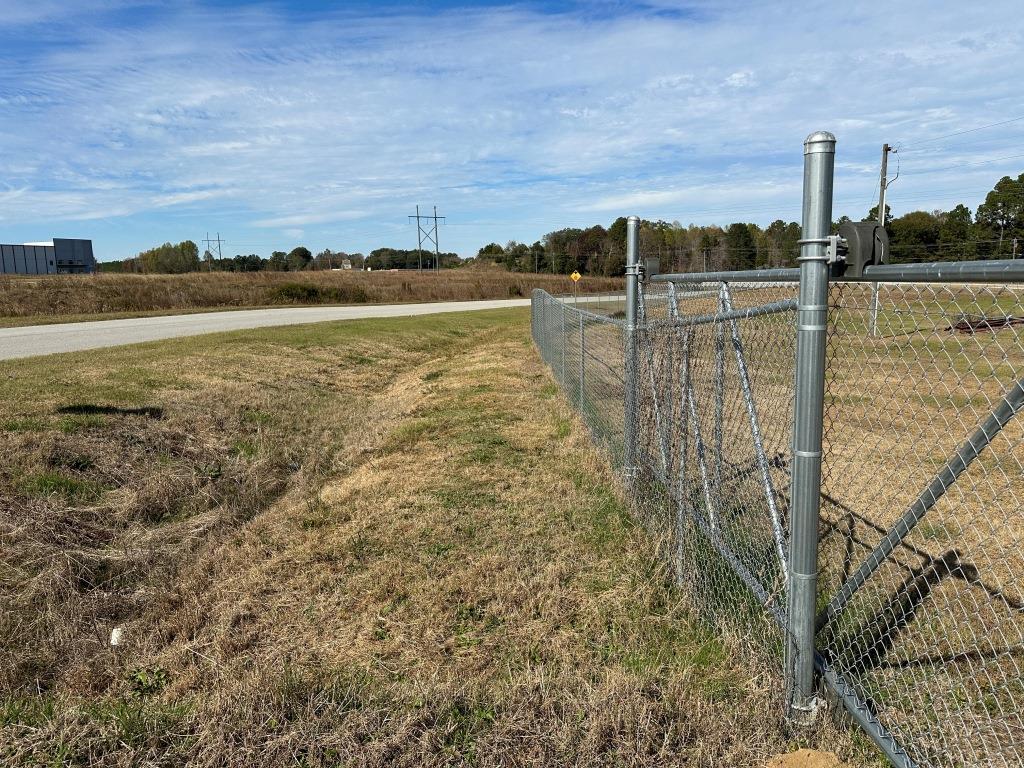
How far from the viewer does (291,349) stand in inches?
570

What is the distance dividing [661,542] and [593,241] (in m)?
94.3

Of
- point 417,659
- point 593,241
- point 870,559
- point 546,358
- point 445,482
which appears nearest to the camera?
point 870,559

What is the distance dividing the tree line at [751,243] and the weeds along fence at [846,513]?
309mm

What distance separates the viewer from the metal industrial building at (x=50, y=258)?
236 ft

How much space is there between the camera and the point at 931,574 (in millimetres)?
4094

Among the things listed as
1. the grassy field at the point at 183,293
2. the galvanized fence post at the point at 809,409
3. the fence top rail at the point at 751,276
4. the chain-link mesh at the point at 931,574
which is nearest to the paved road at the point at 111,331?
the grassy field at the point at 183,293

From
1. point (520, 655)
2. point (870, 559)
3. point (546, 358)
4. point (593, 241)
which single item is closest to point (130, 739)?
point (520, 655)

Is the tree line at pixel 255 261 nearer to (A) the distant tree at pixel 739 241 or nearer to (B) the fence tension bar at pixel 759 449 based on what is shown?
(A) the distant tree at pixel 739 241

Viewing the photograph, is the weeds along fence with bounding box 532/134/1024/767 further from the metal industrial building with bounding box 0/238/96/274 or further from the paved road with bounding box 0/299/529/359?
the metal industrial building with bounding box 0/238/96/274

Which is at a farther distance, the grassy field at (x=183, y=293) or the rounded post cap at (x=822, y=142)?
the grassy field at (x=183, y=293)

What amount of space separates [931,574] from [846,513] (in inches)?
41.0

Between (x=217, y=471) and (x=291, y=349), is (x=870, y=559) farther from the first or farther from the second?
(x=291, y=349)

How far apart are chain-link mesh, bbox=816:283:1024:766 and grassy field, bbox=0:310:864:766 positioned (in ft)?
1.66

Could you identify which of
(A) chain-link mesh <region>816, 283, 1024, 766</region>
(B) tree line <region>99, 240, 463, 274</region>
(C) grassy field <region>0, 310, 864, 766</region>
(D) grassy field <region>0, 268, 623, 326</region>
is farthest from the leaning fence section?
(B) tree line <region>99, 240, 463, 274</region>
